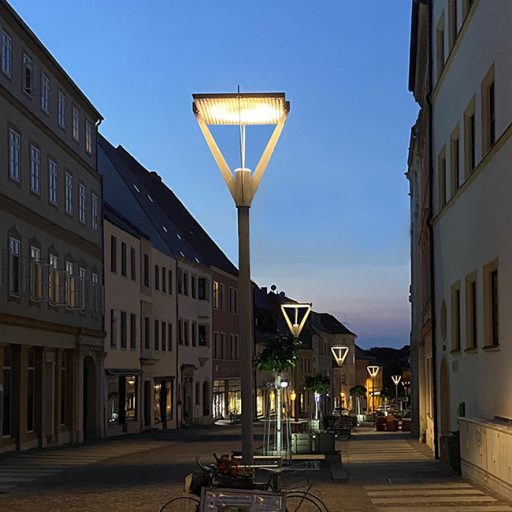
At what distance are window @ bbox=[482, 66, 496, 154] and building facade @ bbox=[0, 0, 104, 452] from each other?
15804 mm

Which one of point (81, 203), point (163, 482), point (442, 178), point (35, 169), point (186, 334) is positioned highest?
point (35, 169)

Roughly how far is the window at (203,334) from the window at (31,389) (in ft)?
99.1

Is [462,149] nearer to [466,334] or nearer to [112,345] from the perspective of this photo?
[466,334]

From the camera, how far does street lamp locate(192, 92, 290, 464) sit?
11.1 metres

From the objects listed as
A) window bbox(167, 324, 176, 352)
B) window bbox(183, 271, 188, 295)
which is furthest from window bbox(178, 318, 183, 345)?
window bbox(167, 324, 176, 352)

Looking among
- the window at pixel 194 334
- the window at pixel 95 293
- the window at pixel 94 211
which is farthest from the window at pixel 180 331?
the window at pixel 94 211

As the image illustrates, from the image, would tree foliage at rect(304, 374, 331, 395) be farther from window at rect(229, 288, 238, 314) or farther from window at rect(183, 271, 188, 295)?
window at rect(229, 288, 238, 314)

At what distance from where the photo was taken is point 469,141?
22719 mm

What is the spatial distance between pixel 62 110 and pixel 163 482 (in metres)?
19.8

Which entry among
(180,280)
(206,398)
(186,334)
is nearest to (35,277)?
(180,280)

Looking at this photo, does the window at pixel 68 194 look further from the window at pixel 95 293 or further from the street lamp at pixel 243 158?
the street lamp at pixel 243 158

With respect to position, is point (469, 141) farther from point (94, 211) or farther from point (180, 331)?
point (180, 331)

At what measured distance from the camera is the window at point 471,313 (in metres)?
22.4

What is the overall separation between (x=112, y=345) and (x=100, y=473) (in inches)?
832
